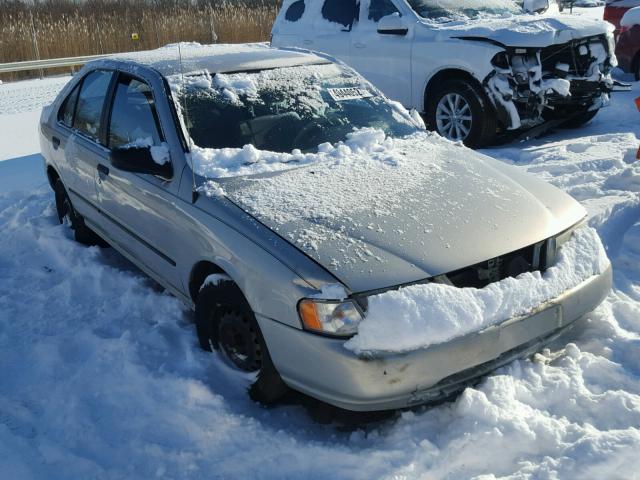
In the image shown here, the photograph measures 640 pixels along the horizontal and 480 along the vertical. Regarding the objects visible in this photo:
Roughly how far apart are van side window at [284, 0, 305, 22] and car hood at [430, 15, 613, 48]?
247 centimetres

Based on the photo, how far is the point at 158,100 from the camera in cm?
374

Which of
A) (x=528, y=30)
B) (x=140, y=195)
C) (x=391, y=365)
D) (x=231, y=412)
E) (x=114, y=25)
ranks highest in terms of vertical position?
(x=528, y=30)

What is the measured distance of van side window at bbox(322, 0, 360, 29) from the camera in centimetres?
841

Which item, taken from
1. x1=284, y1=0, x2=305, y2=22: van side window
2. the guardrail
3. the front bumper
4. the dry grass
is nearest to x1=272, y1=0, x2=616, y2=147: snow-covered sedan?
x1=284, y1=0, x2=305, y2=22: van side window

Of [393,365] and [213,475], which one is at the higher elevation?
[393,365]

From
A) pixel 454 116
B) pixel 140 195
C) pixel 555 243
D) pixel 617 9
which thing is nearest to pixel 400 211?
pixel 555 243

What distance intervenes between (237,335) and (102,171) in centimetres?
174

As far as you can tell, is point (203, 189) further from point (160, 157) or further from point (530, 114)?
point (530, 114)

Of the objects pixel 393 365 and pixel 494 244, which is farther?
pixel 494 244

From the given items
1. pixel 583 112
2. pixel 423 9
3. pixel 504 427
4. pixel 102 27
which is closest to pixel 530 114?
pixel 583 112

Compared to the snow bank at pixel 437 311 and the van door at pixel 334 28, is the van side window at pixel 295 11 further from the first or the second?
the snow bank at pixel 437 311

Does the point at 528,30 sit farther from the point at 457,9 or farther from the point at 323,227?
the point at 323,227

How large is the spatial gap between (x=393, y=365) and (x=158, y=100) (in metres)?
2.11

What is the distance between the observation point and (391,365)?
2.57 meters
